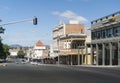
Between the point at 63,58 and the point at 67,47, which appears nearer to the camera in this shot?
the point at 67,47

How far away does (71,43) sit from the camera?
122000mm

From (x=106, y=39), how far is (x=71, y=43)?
33.2 m

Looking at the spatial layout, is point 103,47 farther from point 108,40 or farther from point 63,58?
point 63,58

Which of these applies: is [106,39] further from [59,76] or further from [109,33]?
[59,76]

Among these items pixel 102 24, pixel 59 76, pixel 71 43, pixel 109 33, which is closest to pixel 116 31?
pixel 109 33

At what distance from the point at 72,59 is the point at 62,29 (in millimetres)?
19404

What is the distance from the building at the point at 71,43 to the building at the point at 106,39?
13.4m

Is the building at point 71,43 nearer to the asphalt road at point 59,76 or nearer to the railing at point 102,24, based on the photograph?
the railing at point 102,24

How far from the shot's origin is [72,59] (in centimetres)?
12319

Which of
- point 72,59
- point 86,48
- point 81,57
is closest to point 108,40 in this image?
point 86,48

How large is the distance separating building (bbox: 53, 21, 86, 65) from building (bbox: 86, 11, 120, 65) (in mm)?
13405

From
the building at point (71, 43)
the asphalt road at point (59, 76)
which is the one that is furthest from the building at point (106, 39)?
the asphalt road at point (59, 76)

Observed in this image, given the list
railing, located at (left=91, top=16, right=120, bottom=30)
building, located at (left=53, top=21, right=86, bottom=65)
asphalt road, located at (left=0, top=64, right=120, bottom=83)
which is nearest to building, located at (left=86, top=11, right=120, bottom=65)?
railing, located at (left=91, top=16, right=120, bottom=30)

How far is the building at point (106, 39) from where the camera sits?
84.0 metres
